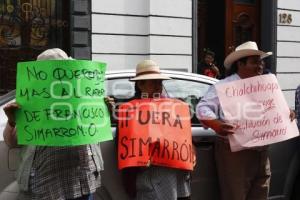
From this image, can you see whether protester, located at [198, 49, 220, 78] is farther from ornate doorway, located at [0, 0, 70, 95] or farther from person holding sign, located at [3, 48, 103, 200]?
person holding sign, located at [3, 48, 103, 200]

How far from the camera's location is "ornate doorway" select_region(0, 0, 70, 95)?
9.10m

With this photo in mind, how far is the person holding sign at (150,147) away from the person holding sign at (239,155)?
369 millimetres

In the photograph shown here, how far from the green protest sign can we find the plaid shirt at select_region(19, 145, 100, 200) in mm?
159

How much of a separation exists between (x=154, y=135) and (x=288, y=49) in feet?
30.8

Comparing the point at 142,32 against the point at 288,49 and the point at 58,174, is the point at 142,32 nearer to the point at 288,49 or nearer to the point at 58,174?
the point at 288,49

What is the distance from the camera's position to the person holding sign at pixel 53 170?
297 cm

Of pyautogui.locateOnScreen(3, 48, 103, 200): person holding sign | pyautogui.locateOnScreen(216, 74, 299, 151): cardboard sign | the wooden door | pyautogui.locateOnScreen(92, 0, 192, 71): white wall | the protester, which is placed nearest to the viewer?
pyautogui.locateOnScreen(3, 48, 103, 200): person holding sign

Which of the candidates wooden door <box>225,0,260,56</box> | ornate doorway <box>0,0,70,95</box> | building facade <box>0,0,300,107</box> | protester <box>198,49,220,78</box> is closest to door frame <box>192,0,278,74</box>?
wooden door <box>225,0,260,56</box>

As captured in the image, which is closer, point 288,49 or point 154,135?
point 154,135

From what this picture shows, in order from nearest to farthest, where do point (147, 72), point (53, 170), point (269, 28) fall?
point (53, 170)
point (147, 72)
point (269, 28)

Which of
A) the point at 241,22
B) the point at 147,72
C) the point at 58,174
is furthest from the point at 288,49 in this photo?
the point at 58,174

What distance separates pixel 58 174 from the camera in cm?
298

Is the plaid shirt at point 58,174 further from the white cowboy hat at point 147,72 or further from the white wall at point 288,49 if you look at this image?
the white wall at point 288,49

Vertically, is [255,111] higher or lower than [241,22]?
lower
